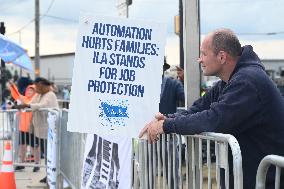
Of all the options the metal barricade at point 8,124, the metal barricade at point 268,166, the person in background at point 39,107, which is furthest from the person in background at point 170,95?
the metal barricade at point 268,166

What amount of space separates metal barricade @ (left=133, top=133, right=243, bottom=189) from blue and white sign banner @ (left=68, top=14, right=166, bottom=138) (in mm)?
320

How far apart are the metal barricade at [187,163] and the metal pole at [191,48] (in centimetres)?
45

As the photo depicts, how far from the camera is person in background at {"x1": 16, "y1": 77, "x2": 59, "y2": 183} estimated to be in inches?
391

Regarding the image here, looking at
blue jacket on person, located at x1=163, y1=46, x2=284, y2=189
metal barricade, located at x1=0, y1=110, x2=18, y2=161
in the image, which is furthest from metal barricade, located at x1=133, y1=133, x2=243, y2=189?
metal barricade, located at x1=0, y1=110, x2=18, y2=161

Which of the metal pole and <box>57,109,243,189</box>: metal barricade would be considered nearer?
<box>57,109,243,189</box>: metal barricade

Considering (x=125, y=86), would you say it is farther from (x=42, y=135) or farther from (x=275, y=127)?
(x=42, y=135)

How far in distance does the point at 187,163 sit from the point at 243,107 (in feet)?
2.61

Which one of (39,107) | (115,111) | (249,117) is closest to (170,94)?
(39,107)

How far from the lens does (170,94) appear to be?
832 cm

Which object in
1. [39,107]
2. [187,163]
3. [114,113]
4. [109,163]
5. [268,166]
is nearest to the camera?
[268,166]

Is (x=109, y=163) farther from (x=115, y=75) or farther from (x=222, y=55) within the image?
(x=222, y=55)

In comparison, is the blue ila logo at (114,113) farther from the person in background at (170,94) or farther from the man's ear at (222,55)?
the person in background at (170,94)

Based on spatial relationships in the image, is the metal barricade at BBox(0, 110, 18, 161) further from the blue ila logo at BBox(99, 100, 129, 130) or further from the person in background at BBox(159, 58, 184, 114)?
the blue ila logo at BBox(99, 100, 129, 130)

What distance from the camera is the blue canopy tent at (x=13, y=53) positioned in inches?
466
